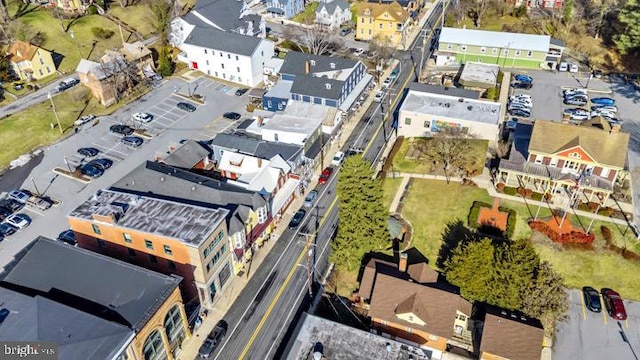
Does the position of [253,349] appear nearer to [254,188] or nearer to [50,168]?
[254,188]

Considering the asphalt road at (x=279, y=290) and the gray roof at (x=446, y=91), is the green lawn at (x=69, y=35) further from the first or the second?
the gray roof at (x=446, y=91)

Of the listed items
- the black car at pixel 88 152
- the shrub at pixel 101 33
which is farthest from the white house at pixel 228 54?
the black car at pixel 88 152

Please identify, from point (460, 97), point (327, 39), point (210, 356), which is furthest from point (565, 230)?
point (327, 39)

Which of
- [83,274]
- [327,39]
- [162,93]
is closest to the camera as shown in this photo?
[83,274]

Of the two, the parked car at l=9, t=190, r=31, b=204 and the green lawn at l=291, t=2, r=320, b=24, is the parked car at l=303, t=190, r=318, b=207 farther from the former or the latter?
the green lawn at l=291, t=2, r=320, b=24

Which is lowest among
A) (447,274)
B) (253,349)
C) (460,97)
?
(253,349)

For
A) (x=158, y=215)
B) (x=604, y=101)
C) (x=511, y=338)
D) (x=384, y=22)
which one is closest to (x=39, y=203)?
(x=158, y=215)
